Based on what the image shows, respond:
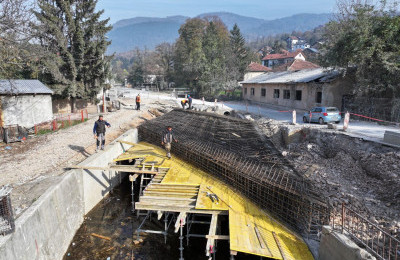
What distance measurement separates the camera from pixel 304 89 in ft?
78.3

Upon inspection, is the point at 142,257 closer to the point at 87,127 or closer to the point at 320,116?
the point at 87,127

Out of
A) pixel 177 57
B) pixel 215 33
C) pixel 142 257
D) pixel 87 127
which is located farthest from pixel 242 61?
pixel 142 257

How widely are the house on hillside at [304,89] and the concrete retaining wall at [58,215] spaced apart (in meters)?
18.0

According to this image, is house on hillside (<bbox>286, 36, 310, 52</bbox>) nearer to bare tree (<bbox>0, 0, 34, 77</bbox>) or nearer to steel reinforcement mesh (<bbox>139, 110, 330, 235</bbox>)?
steel reinforcement mesh (<bbox>139, 110, 330, 235</bbox>)

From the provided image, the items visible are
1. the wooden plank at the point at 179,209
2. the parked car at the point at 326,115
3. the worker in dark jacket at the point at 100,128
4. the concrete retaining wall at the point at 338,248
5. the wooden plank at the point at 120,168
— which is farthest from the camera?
the parked car at the point at 326,115

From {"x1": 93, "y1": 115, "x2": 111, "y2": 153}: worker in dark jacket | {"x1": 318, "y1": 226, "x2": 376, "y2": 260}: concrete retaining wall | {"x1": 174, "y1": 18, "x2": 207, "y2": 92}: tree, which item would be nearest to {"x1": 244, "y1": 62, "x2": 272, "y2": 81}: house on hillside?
{"x1": 174, "y1": 18, "x2": 207, "y2": 92}: tree

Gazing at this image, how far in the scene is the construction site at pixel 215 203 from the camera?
6.14 meters

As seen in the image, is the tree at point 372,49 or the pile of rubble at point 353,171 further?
the tree at point 372,49

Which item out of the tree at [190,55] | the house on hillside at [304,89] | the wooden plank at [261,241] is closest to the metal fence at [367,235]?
the wooden plank at [261,241]

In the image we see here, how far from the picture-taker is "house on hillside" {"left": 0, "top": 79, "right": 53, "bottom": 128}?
15711 millimetres

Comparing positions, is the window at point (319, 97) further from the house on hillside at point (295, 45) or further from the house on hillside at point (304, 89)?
the house on hillside at point (295, 45)

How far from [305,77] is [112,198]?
2078 centimetres

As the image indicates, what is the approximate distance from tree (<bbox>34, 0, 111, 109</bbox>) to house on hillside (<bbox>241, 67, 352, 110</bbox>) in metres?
18.3

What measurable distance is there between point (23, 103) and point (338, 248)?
18.9m
